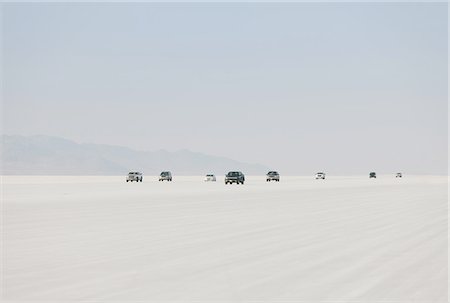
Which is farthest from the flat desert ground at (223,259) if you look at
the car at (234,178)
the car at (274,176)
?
the car at (274,176)

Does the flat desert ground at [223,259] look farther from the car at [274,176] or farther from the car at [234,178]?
the car at [274,176]

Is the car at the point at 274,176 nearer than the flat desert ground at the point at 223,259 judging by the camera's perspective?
No

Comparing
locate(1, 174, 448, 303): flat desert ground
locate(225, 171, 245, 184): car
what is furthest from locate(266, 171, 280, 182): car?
locate(1, 174, 448, 303): flat desert ground

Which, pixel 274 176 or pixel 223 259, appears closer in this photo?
pixel 223 259

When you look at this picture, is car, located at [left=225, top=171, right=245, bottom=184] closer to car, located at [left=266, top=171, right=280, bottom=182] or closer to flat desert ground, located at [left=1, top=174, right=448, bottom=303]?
car, located at [left=266, top=171, right=280, bottom=182]

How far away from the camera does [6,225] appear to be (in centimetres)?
2184

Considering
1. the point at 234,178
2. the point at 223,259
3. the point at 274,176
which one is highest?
the point at 274,176

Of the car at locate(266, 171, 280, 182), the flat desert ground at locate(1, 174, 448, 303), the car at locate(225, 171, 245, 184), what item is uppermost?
the car at locate(266, 171, 280, 182)

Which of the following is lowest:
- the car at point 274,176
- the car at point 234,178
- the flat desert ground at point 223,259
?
the flat desert ground at point 223,259

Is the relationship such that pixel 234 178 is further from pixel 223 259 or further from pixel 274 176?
pixel 223 259

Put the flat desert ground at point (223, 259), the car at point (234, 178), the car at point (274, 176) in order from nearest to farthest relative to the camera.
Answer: the flat desert ground at point (223, 259)
the car at point (234, 178)
the car at point (274, 176)

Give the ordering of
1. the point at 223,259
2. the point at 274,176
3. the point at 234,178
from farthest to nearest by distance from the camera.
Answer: the point at 274,176 → the point at 234,178 → the point at 223,259

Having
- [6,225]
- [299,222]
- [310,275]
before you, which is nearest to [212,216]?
[299,222]

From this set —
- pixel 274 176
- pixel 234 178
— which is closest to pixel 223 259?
pixel 234 178
